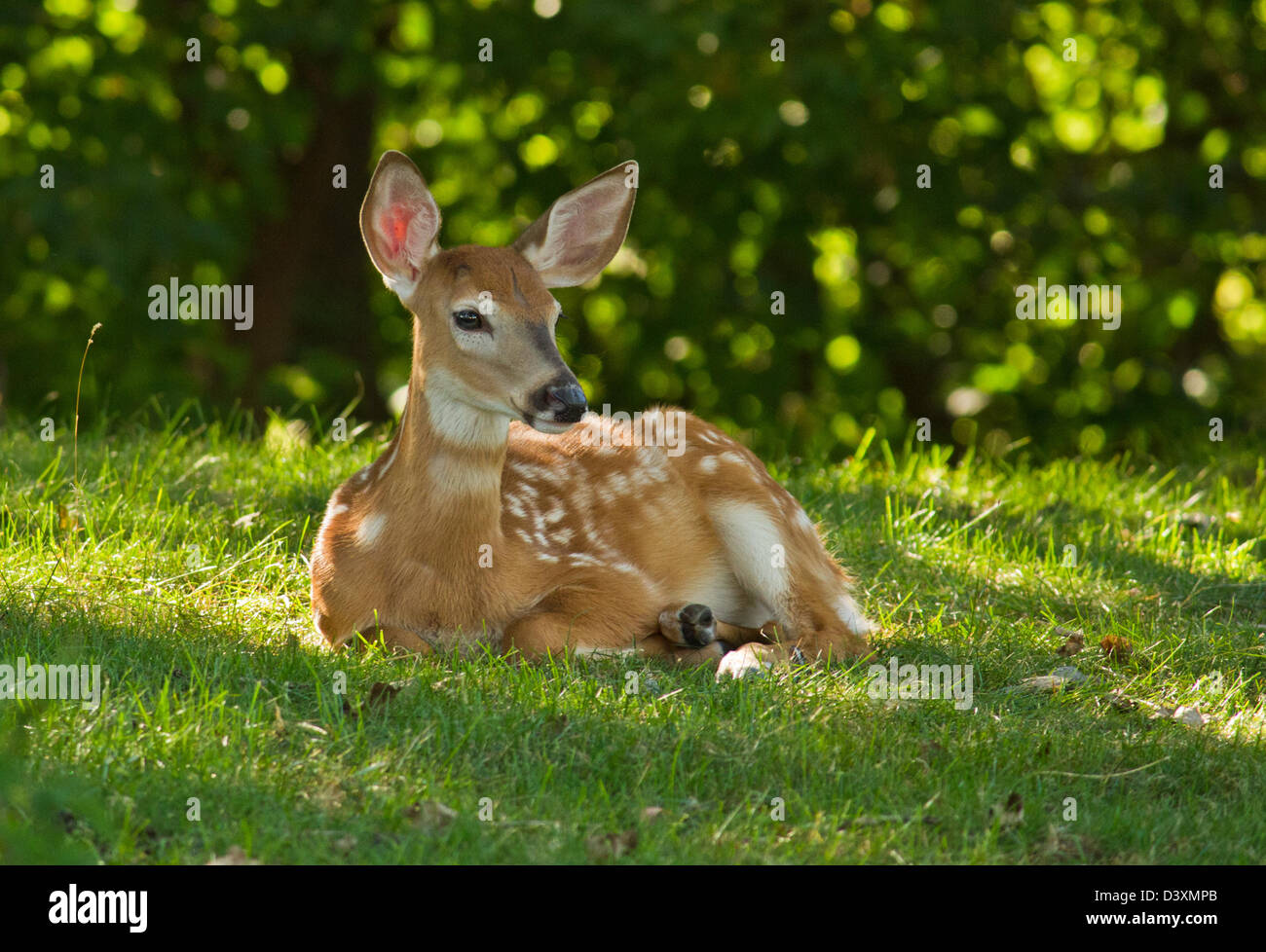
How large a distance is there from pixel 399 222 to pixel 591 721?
1802 mm

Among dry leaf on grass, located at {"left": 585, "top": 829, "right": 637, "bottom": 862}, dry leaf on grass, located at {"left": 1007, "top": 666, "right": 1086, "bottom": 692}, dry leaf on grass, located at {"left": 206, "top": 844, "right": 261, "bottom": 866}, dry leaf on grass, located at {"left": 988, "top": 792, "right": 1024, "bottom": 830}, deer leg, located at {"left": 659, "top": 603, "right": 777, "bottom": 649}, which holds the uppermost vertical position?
deer leg, located at {"left": 659, "top": 603, "right": 777, "bottom": 649}

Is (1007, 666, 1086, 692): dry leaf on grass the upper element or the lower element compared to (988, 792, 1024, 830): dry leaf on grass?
upper

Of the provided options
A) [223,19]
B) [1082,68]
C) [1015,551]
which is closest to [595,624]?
[1015,551]

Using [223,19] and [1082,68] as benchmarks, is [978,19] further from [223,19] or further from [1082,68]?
[223,19]

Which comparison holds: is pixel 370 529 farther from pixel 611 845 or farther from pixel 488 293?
pixel 611 845

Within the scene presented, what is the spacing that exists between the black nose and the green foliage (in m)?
4.66

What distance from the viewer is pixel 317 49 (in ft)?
31.8

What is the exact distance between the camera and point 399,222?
16.7ft

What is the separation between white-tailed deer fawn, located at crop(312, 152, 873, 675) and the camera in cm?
482

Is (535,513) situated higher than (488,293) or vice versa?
(488,293)

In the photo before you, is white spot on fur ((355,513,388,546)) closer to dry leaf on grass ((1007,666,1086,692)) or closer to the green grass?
the green grass

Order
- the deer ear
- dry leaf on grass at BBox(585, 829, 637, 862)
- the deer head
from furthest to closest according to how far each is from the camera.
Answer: the deer ear → the deer head → dry leaf on grass at BBox(585, 829, 637, 862)

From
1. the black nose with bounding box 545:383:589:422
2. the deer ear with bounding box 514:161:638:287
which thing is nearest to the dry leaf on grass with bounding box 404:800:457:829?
the black nose with bounding box 545:383:589:422

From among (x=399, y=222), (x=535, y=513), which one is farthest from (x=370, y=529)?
(x=399, y=222)
